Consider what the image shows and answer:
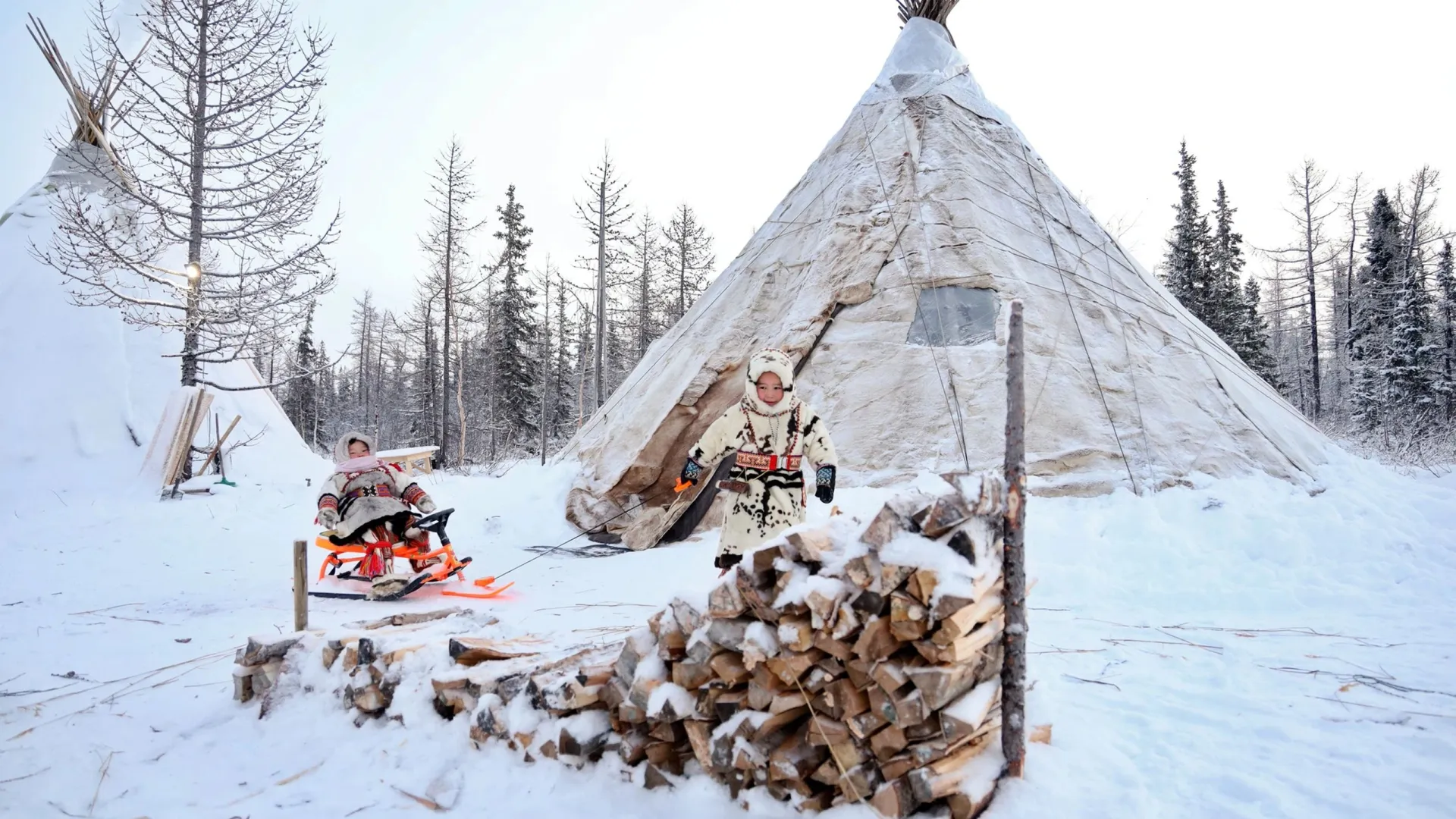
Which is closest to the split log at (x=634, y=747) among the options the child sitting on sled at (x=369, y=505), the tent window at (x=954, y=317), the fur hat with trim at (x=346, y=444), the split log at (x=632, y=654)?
the split log at (x=632, y=654)

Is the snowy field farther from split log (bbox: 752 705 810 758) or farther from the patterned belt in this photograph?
the patterned belt

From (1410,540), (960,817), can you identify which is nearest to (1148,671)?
(960,817)

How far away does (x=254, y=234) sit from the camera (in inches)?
370

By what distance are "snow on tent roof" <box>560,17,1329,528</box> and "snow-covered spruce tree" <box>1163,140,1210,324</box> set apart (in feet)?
43.7

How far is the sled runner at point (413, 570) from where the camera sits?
5133 millimetres

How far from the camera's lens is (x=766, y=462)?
375cm

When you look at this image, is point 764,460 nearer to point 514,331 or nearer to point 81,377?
point 81,377

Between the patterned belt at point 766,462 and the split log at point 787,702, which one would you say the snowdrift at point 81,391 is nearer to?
the patterned belt at point 766,462

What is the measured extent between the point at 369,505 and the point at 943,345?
5175mm

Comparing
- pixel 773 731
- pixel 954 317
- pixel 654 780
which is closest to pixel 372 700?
pixel 654 780

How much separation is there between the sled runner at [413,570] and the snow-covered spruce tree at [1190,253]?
20090mm

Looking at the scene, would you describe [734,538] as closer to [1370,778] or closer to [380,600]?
[1370,778]

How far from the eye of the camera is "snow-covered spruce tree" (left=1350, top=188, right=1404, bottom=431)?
1947cm

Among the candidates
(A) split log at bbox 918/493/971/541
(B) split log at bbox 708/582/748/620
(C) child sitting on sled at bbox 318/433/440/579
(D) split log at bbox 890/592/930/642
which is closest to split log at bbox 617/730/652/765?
(B) split log at bbox 708/582/748/620
